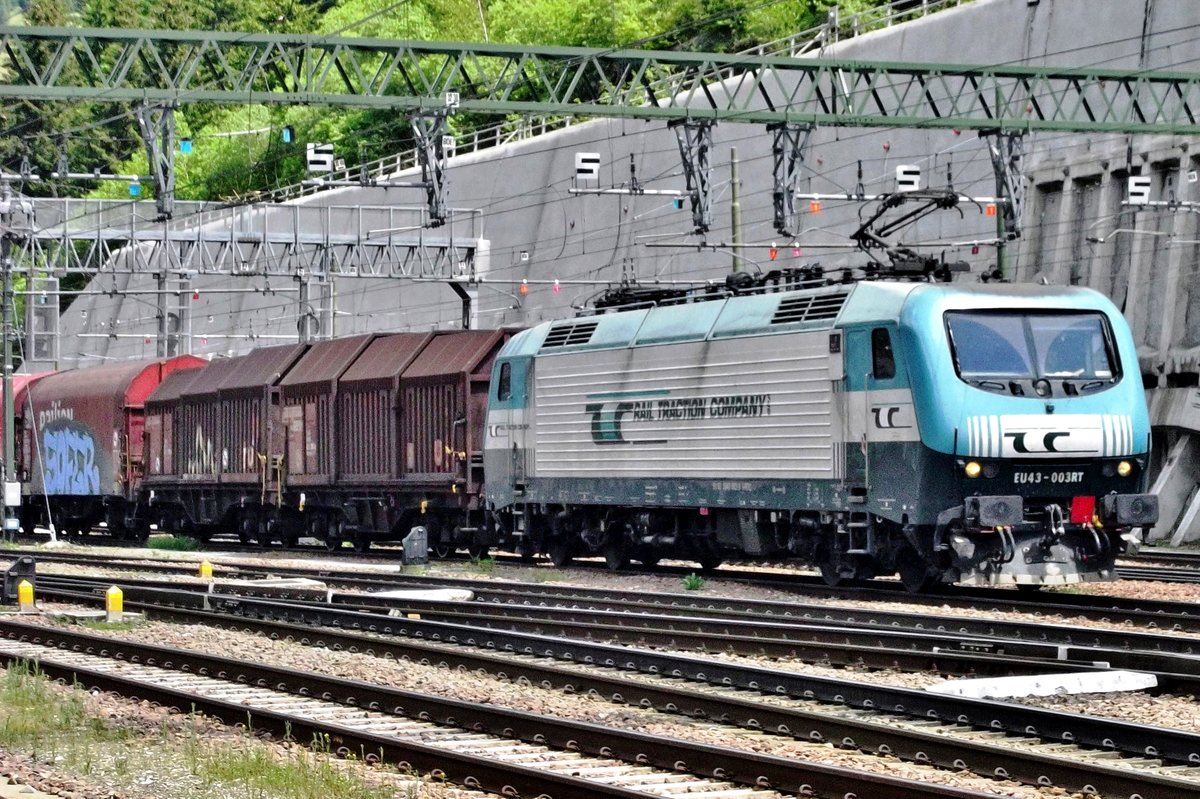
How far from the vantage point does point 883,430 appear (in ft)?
65.5

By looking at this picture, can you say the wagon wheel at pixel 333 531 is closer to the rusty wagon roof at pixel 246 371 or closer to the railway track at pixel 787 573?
the railway track at pixel 787 573

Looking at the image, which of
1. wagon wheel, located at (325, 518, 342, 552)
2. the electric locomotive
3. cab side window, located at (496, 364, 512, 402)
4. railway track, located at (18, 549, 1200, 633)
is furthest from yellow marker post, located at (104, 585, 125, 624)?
wagon wheel, located at (325, 518, 342, 552)

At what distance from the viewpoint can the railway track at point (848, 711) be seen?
9.52m

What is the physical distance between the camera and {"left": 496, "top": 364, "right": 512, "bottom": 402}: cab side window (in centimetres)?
2842

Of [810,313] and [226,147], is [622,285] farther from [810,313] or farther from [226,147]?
[226,147]

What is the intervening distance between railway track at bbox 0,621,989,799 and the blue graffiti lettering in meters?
27.9

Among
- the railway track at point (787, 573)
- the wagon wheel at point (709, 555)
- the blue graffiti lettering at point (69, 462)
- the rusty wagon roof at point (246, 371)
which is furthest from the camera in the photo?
the blue graffiti lettering at point (69, 462)

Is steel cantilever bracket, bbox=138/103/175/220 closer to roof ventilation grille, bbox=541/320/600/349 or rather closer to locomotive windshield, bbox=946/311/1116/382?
roof ventilation grille, bbox=541/320/600/349

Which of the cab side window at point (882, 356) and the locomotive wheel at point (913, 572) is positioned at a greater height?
the cab side window at point (882, 356)

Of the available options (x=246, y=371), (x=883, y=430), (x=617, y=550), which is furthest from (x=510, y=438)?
(x=246, y=371)

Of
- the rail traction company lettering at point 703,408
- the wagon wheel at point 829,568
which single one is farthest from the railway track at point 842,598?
the rail traction company lettering at point 703,408

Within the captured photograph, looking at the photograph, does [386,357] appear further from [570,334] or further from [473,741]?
[473,741]

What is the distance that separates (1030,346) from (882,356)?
1569mm

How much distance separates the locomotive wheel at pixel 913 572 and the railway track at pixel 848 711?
5.85 m
